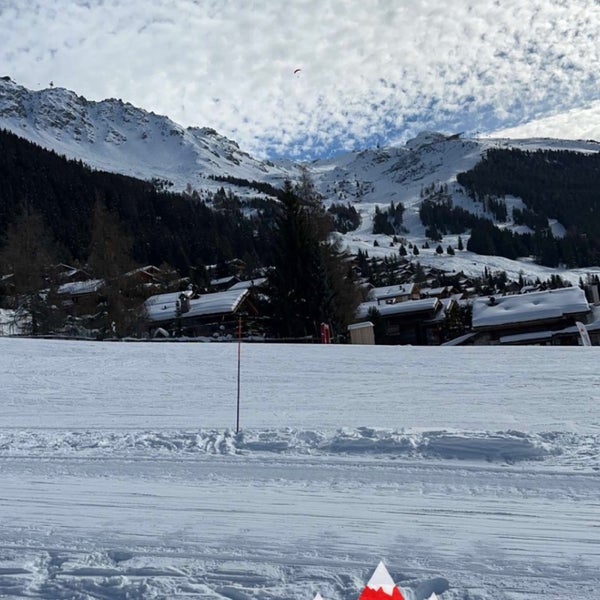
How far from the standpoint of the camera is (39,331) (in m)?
32.6

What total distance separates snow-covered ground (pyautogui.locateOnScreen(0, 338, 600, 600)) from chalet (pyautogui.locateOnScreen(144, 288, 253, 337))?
30093 mm

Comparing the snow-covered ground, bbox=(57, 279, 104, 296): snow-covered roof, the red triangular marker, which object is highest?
bbox=(57, 279, 104, 296): snow-covered roof

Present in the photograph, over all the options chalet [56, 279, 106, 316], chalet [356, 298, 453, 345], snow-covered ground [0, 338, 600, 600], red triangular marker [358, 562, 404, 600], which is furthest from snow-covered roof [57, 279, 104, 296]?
red triangular marker [358, 562, 404, 600]

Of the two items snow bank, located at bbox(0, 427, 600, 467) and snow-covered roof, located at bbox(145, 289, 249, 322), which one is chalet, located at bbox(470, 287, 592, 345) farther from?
snow bank, located at bbox(0, 427, 600, 467)

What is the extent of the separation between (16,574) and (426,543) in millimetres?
3219

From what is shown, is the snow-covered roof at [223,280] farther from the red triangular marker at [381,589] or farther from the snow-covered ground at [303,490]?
the red triangular marker at [381,589]

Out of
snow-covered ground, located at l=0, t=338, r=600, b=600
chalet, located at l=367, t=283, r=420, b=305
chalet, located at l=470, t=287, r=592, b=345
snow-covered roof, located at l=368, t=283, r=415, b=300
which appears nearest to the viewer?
snow-covered ground, located at l=0, t=338, r=600, b=600

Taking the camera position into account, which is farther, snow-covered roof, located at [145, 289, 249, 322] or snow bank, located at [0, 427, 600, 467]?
snow-covered roof, located at [145, 289, 249, 322]

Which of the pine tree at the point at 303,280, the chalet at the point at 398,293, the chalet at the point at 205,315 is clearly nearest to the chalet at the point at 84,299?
the chalet at the point at 205,315

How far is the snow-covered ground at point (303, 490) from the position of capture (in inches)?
179

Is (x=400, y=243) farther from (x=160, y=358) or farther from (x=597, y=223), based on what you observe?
(x=160, y=358)

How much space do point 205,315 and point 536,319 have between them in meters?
22.6

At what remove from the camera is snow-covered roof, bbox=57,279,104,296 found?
34.7 m

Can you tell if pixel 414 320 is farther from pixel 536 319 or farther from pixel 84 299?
pixel 84 299
